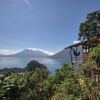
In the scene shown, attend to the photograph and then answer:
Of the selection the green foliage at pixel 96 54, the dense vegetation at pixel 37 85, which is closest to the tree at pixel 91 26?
the dense vegetation at pixel 37 85

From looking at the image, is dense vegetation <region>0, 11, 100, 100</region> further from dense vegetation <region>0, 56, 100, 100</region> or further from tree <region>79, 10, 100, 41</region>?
tree <region>79, 10, 100, 41</region>

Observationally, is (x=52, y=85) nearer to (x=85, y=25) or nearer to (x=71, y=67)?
(x=71, y=67)

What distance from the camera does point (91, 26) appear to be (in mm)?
37281

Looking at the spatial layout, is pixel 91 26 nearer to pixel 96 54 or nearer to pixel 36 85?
pixel 36 85

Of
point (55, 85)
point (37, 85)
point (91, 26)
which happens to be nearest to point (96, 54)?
point (55, 85)

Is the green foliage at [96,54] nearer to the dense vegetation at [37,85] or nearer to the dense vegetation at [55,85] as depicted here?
the dense vegetation at [55,85]

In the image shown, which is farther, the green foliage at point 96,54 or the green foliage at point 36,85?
the green foliage at point 36,85

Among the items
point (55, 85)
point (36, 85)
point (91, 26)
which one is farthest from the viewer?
point (91, 26)

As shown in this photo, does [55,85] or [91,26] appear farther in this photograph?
[91,26]

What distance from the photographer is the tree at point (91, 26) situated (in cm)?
3706

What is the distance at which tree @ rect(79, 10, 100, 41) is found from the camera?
3706cm

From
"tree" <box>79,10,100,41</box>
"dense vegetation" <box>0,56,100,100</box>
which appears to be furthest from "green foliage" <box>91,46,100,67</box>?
"tree" <box>79,10,100,41</box>

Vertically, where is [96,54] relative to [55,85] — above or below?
above

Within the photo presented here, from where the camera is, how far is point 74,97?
16.0 metres
